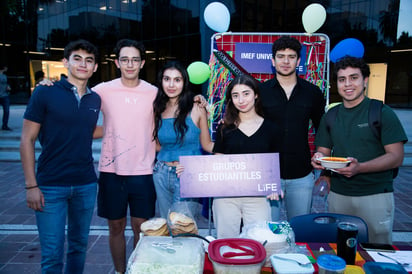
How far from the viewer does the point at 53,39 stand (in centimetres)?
2003

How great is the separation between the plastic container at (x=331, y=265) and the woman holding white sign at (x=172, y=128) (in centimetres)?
136

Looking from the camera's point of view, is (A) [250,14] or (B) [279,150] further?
(A) [250,14]

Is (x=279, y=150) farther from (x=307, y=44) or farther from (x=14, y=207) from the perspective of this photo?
(x=14, y=207)

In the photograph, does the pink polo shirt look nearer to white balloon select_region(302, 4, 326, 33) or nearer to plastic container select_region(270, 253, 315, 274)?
plastic container select_region(270, 253, 315, 274)

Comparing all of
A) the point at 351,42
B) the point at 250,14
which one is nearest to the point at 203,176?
the point at 351,42

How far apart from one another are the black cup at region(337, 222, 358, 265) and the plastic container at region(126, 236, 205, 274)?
687 mm

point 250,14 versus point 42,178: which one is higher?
point 250,14

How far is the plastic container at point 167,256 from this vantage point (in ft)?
4.23

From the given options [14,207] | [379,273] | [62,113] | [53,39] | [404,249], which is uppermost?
[53,39]

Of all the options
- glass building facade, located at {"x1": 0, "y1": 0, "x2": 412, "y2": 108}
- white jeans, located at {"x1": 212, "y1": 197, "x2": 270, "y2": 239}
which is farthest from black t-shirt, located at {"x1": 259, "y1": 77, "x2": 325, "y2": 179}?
glass building facade, located at {"x1": 0, "y1": 0, "x2": 412, "y2": 108}

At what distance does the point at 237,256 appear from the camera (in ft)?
4.34

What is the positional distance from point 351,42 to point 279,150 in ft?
5.83

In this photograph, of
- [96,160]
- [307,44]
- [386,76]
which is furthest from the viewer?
[386,76]

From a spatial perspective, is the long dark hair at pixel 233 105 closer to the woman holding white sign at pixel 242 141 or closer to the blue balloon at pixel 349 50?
the woman holding white sign at pixel 242 141
